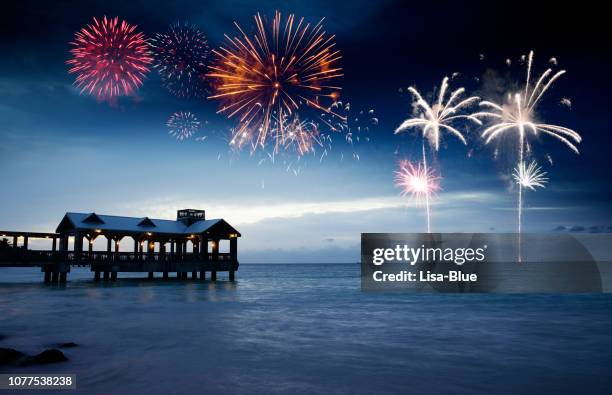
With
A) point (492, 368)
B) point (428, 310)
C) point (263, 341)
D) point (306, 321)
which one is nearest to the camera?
point (492, 368)

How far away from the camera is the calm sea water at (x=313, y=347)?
531 inches

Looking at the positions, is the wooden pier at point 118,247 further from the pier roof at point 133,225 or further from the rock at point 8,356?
the rock at point 8,356

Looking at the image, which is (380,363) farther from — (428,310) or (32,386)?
(428,310)

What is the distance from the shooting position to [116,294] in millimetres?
41969

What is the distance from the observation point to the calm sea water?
13477 millimetres

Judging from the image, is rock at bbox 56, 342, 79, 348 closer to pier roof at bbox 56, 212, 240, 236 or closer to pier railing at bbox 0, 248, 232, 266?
pier railing at bbox 0, 248, 232, 266

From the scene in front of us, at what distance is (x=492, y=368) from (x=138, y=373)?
34.7 feet

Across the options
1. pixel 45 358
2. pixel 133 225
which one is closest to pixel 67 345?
pixel 45 358

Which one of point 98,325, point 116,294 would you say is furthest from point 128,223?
point 98,325

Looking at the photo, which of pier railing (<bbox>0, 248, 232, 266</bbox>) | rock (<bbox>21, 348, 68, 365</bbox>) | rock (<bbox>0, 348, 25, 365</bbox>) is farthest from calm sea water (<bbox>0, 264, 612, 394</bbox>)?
pier railing (<bbox>0, 248, 232, 266</bbox>)

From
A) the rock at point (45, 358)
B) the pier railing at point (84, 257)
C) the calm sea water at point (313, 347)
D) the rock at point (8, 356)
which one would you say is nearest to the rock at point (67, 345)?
the calm sea water at point (313, 347)

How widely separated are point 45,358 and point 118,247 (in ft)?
131

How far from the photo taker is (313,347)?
1925cm

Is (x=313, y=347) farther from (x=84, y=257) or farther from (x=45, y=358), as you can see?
(x=84, y=257)
